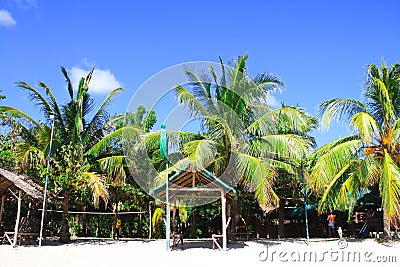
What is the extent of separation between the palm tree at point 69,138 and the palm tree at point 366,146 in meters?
7.06

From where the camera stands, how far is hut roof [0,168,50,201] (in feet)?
38.7

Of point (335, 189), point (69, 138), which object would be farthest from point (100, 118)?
point (335, 189)

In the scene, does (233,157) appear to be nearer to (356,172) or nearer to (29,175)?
(356,172)

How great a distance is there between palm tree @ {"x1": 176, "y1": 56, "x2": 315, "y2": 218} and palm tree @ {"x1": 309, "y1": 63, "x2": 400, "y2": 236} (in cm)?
89

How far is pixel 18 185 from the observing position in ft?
38.3

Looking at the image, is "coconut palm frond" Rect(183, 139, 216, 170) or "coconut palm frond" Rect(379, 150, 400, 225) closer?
"coconut palm frond" Rect(379, 150, 400, 225)

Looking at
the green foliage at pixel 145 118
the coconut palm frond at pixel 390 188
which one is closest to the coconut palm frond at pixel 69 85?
the green foliage at pixel 145 118

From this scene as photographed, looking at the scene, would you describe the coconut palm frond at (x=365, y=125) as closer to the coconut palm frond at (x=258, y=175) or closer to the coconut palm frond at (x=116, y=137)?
the coconut palm frond at (x=258, y=175)

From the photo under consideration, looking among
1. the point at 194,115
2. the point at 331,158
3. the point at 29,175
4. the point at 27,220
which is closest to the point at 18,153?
the point at 29,175

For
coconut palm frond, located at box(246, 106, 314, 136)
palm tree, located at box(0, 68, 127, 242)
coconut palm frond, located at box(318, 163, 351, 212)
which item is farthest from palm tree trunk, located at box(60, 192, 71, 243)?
coconut palm frond, located at box(318, 163, 351, 212)

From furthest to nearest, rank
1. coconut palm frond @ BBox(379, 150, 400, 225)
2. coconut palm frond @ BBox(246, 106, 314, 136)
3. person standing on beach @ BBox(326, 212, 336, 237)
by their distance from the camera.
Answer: person standing on beach @ BBox(326, 212, 336, 237) < coconut palm frond @ BBox(246, 106, 314, 136) < coconut palm frond @ BBox(379, 150, 400, 225)

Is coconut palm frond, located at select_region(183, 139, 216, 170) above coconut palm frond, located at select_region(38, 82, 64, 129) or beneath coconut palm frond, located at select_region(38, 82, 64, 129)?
beneath

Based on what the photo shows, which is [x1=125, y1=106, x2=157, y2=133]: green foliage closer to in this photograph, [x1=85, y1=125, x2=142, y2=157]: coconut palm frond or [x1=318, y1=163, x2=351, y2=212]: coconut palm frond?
[x1=85, y1=125, x2=142, y2=157]: coconut palm frond

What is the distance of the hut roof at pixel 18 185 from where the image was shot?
11.8 meters
